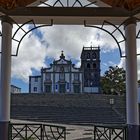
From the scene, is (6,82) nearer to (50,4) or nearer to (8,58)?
(8,58)

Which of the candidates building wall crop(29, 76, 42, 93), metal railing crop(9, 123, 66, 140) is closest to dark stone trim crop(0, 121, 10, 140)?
metal railing crop(9, 123, 66, 140)

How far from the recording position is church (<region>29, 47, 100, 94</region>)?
170 feet

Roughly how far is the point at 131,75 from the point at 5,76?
7.56 ft

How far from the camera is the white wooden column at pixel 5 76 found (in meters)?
5.73

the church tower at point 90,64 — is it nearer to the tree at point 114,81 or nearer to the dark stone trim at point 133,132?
the tree at point 114,81

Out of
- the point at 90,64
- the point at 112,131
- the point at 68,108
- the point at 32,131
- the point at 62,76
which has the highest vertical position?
the point at 90,64

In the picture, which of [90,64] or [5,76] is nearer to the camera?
[5,76]

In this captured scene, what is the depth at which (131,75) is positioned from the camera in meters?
5.90

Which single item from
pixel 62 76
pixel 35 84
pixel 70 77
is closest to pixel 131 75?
pixel 70 77

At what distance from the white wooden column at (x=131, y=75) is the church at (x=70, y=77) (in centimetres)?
4534

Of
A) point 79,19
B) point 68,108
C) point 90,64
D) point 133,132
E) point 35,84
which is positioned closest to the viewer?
point 133,132

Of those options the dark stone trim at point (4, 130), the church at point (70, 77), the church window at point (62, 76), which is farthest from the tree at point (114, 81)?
the dark stone trim at point (4, 130)

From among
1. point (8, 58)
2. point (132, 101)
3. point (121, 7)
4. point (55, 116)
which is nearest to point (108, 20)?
point (121, 7)

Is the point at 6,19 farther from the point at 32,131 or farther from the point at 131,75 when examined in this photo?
the point at 32,131
